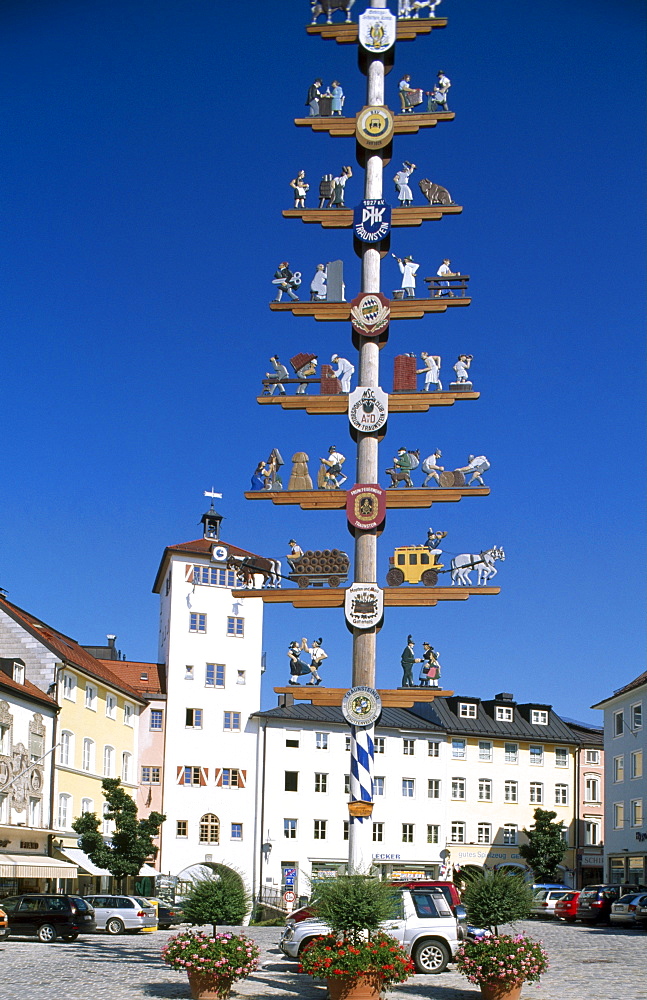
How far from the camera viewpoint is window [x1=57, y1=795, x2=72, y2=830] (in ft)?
196

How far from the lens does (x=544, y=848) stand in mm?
83125

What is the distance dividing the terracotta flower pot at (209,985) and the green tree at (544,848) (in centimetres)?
6394

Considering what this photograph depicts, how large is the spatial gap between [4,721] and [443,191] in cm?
3089

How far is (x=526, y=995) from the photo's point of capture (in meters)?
24.1

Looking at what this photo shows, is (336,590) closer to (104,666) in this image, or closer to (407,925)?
(407,925)

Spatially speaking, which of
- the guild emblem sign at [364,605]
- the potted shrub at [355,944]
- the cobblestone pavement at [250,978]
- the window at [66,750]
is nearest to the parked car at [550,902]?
the cobblestone pavement at [250,978]

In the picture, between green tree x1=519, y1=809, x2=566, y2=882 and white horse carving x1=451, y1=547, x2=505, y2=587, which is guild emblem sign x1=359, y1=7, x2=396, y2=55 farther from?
green tree x1=519, y1=809, x2=566, y2=882

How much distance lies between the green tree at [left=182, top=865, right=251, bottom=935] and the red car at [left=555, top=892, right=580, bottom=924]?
33881 mm

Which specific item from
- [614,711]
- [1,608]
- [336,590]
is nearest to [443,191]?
[336,590]

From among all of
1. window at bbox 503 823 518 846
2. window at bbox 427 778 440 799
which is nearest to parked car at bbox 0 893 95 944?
window at bbox 427 778 440 799

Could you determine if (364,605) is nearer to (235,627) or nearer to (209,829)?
(209,829)

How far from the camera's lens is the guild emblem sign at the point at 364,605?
30719 mm

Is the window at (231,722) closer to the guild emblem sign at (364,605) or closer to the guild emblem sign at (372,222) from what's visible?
Answer: the guild emblem sign at (364,605)

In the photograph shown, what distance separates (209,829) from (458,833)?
1953 centimetres
